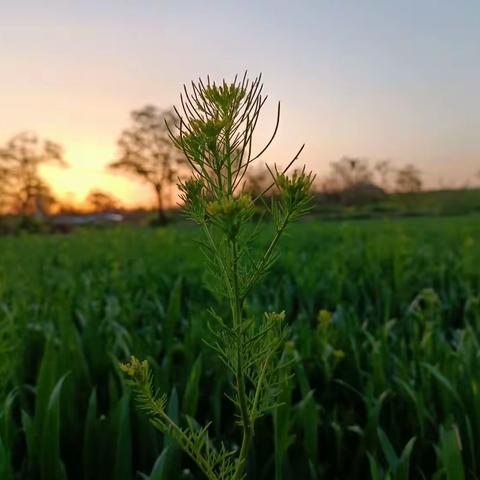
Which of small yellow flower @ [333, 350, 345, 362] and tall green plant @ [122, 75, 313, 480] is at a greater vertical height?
tall green plant @ [122, 75, 313, 480]

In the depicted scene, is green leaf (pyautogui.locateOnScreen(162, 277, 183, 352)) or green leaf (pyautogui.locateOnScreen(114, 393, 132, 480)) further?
green leaf (pyautogui.locateOnScreen(162, 277, 183, 352))

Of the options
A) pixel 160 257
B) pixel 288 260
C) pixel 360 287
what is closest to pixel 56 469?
pixel 360 287

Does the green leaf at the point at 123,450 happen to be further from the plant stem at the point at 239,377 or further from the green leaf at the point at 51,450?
the plant stem at the point at 239,377

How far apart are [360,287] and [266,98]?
3.38 meters

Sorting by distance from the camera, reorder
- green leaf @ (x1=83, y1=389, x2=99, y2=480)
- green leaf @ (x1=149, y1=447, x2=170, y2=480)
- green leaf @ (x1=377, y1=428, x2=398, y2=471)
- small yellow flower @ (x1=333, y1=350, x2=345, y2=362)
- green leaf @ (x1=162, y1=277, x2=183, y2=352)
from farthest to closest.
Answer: green leaf @ (x1=162, y1=277, x2=183, y2=352), small yellow flower @ (x1=333, y1=350, x2=345, y2=362), green leaf @ (x1=83, y1=389, x2=99, y2=480), green leaf @ (x1=377, y1=428, x2=398, y2=471), green leaf @ (x1=149, y1=447, x2=170, y2=480)

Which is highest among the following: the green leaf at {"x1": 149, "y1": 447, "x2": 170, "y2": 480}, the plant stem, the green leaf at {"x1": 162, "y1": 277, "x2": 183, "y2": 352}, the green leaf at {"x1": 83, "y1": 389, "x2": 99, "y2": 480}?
the plant stem

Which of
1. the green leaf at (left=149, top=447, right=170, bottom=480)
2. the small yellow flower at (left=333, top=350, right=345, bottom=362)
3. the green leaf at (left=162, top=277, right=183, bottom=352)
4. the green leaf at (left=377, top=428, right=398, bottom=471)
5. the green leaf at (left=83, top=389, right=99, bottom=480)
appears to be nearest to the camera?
the green leaf at (left=149, top=447, right=170, bottom=480)

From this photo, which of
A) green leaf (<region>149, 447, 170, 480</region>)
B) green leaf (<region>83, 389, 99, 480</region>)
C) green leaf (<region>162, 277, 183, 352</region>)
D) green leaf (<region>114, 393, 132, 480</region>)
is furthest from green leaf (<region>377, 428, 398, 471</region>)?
green leaf (<region>162, 277, 183, 352</region>)

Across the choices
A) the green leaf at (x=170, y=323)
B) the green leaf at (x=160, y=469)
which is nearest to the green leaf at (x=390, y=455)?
the green leaf at (x=160, y=469)

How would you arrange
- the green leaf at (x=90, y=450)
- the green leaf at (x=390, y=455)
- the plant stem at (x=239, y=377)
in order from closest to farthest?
the plant stem at (x=239, y=377) → the green leaf at (x=390, y=455) → the green leaf at (x=90, y=450)

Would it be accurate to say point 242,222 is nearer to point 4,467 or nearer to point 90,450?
point 4,467

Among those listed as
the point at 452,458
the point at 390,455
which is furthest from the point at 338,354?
the point at 452,458

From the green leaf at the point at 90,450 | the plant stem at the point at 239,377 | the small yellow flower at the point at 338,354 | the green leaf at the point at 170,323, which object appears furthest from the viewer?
the green leaf at the point at 170,323

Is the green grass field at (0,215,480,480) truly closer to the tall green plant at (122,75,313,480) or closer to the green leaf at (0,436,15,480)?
the green leaf at (0,436,15,480)
